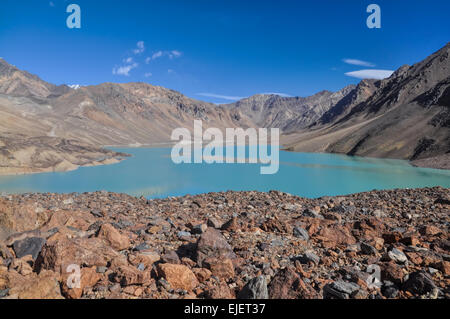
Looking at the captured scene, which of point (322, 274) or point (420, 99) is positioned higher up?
point (420, 99)

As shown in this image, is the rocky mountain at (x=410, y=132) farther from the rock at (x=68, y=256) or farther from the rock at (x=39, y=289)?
the rock at (x=39, y=289)

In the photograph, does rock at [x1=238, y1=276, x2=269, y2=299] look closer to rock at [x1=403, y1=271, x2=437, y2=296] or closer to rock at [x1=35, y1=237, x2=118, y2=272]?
rock at [x1=403, y1=271, x2=437, y2=296]

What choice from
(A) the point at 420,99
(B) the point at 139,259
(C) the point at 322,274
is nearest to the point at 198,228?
(B) the point at 139,259

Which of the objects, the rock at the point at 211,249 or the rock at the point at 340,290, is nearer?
the rock at the point at 340,290

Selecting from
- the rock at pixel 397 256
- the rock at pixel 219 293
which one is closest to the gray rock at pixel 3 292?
Answer: the rock at pixel 219 293

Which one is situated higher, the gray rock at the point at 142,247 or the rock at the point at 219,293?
the gray rock at the point at 142,247

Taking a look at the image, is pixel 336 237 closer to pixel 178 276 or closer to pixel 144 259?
pixel 178 276

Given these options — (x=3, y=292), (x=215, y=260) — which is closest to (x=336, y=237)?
(x=215, y=260)
